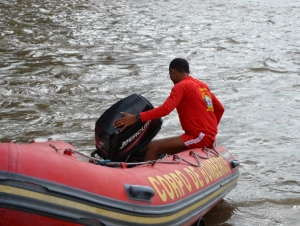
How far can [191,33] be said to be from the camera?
16.7 metres

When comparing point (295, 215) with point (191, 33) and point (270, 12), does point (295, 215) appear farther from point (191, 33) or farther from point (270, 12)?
point (270, 12)

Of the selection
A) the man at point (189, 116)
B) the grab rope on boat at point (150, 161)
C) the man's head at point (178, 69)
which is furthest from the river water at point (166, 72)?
the man's head at point (178, 69)

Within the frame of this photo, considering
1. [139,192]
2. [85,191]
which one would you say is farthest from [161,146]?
[85,191]

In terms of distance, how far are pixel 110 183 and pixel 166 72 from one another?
327 inches

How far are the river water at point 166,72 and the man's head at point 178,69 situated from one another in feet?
4.65

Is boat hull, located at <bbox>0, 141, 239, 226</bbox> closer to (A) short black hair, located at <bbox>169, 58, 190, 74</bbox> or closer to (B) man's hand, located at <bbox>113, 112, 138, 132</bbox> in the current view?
(B) man's hand, located at <bbox>113, 112, 138, 132</bbox>

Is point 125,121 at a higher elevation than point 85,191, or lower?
lower

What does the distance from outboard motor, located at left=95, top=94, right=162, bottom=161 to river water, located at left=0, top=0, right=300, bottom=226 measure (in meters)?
1.07

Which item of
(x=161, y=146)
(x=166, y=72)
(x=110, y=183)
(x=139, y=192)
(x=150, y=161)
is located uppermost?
(x=110, y=183)

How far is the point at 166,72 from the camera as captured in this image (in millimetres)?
11930

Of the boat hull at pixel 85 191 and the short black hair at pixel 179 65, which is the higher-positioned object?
the short black hair at pixel 179 65

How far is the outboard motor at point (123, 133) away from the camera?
16.8 feet

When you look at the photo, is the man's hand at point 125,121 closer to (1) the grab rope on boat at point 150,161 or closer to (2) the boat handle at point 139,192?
(1) the grab rope on boat at point 150,161

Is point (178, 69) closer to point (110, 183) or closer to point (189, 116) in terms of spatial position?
point (189, 116)
